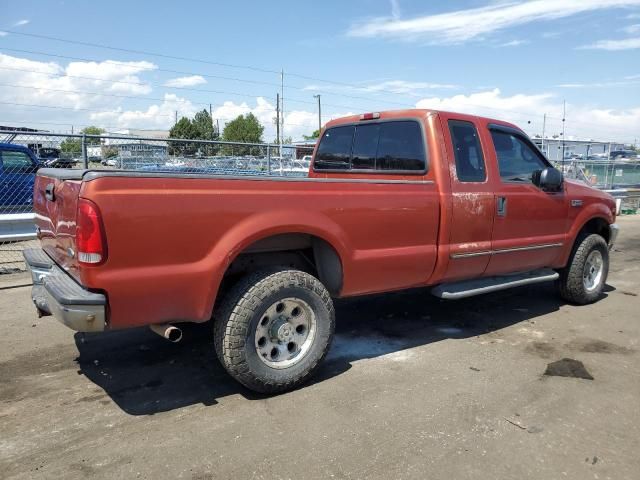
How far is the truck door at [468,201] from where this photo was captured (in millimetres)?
4457

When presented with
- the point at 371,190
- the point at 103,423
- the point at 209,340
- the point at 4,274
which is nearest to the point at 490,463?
the point at 371,190

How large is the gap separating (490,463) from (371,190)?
201 cm

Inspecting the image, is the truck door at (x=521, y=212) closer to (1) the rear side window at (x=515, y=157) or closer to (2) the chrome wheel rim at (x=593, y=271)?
(1) the rear side window at (x=515, y=157)

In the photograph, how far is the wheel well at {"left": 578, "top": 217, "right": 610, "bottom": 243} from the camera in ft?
19.9

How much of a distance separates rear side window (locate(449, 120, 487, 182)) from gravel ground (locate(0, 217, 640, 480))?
59.8 inches

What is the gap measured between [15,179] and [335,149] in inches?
317

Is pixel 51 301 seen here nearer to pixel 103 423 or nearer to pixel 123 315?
pixel 123 315

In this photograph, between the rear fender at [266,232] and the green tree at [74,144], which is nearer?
the rear fender at [266,232]

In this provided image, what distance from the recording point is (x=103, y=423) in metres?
3.19

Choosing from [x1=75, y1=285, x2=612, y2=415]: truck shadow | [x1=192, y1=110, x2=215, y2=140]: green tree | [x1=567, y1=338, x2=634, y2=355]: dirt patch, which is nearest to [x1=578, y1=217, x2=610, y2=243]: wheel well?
[x1=75, y1=285, x2=612, y2=415]: truck shadow

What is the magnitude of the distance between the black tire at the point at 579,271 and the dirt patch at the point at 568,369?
1761mm

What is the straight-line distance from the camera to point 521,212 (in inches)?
197

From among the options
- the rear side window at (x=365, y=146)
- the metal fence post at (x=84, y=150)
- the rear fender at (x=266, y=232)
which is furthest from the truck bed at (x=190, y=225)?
the metal fence post at (x=84, y=150)

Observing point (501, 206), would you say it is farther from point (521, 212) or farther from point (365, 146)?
point (365, 146)
